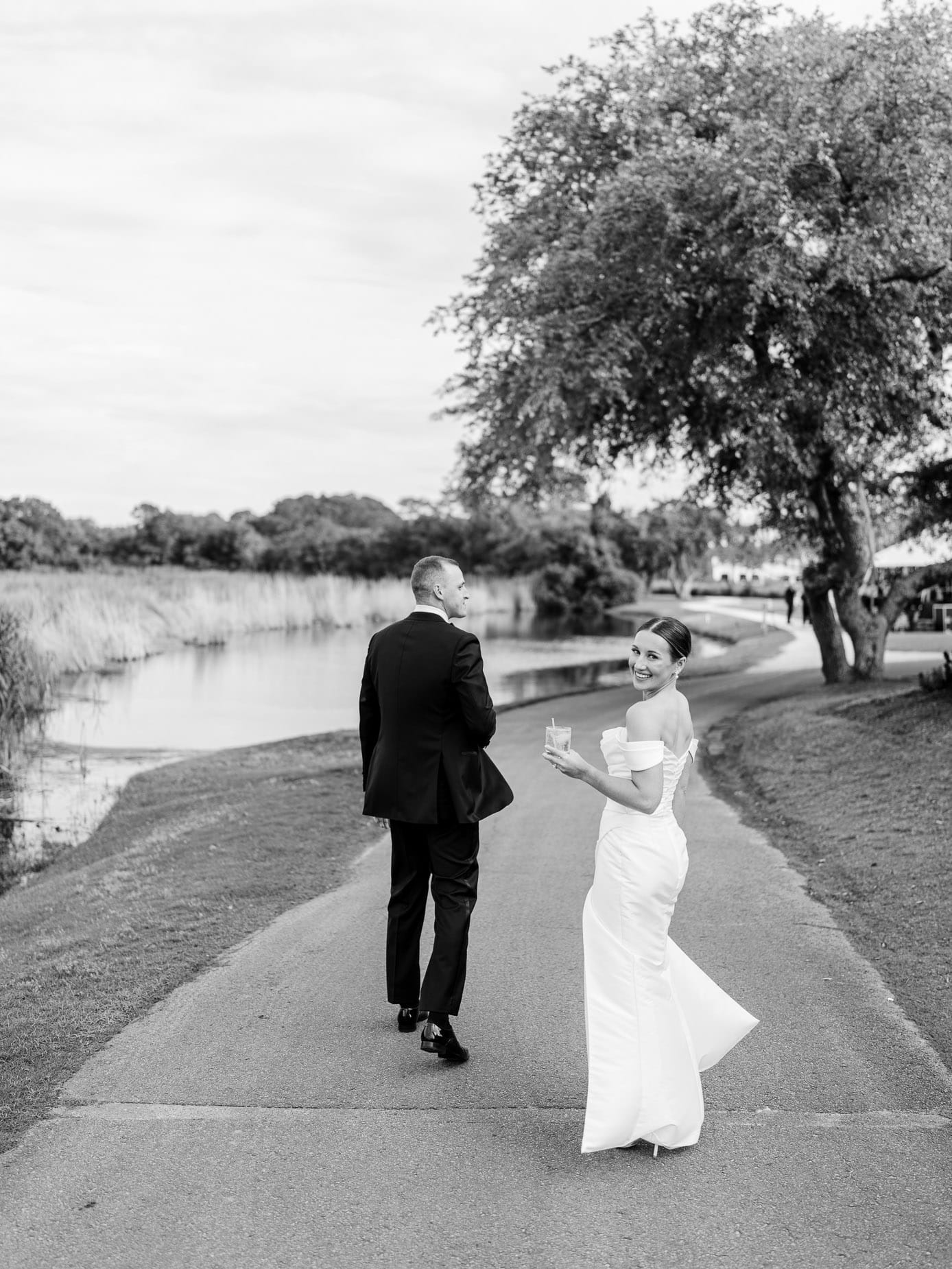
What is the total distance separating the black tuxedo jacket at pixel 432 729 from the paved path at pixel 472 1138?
110 centimetres

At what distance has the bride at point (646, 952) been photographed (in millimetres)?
4516

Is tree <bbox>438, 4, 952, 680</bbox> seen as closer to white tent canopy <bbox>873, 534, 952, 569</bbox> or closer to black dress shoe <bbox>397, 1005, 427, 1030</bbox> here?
white tent canopy <bbox>873, 534, 952, 569</bbox>

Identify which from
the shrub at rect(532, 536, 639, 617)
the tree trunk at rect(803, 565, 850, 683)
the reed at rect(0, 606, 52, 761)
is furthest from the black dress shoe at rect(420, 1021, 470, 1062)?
the shrub at rect(532, 536, 639, 617)

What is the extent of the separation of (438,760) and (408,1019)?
127 cm

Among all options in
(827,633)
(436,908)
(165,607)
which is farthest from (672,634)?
(165,607)

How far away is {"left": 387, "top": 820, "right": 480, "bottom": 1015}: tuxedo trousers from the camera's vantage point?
18.2 ft

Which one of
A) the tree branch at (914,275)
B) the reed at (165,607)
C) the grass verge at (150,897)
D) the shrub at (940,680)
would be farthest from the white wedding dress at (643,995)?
the tree branch at (914,275)

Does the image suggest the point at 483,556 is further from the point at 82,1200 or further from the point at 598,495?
the point at 82,1200

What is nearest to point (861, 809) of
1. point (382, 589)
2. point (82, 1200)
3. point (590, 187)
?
point (82, 1200)

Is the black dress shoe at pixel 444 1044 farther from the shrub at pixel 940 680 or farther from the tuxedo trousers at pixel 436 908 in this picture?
the shrub at pixel 940 680

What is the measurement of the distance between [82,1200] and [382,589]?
51.6 metres

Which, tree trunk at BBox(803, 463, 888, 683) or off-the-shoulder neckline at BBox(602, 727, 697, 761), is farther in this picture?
tree trunk at BBox(803, 463, 888, 683)

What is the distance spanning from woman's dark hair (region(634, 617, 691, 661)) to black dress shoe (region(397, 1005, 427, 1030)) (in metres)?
2.20

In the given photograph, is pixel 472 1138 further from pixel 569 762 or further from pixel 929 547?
pixel 929 547
